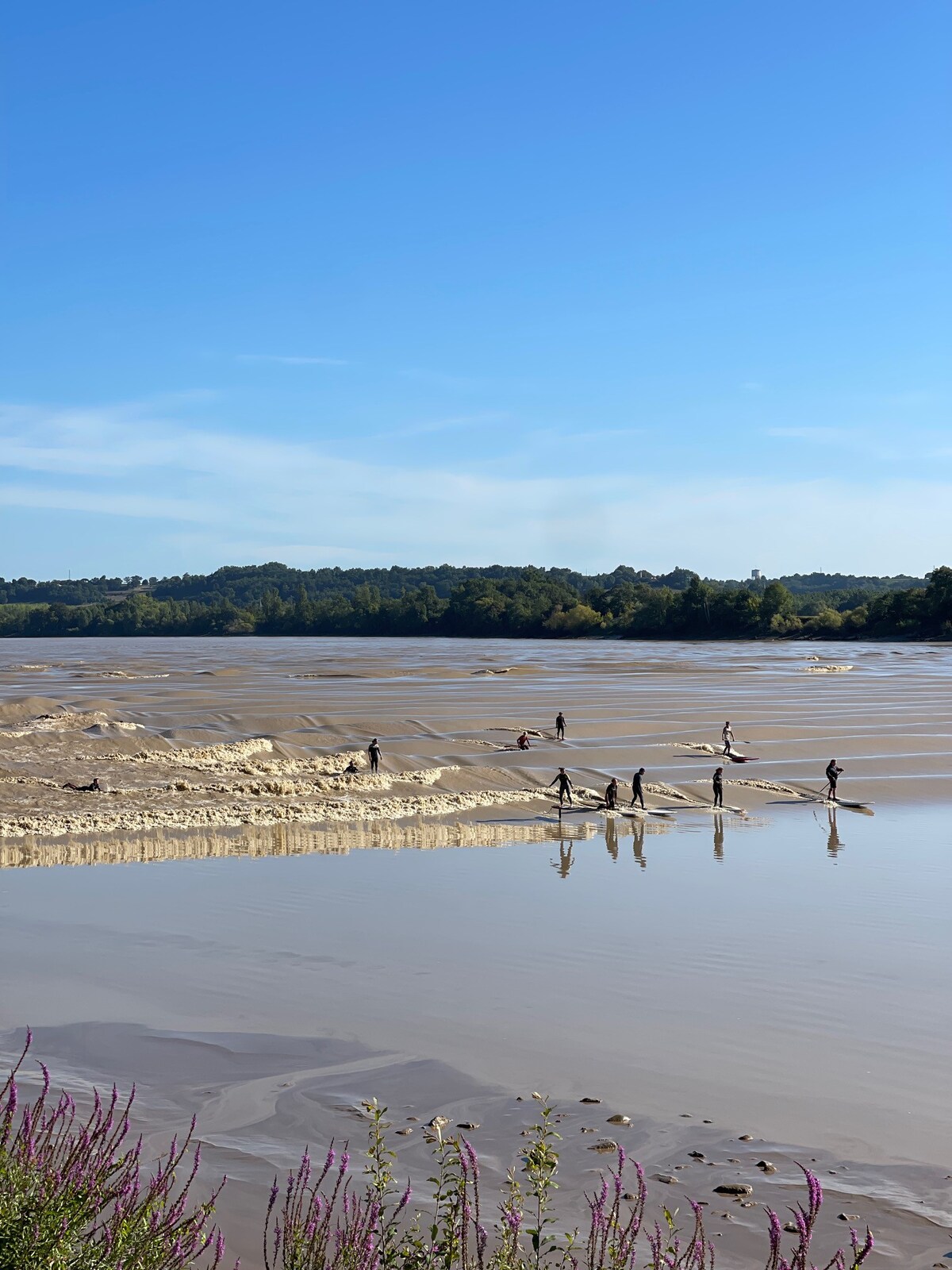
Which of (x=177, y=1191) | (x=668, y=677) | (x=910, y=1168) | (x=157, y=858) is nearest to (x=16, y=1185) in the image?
(x=177, y=1191)

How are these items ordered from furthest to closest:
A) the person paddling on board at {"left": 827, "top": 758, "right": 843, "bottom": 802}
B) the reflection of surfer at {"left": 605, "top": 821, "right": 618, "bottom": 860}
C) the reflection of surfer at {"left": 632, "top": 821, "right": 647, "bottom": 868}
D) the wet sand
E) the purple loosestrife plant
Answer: the person paddling on board at {"left": 827, "top": 758, "right": 843, "bottom": 802} → the reflection of surfer at {"left": 605, "top": 821, "right": 618, "bottom": 860} → the reflection of surfer at {"left": 632, "top": 821, "right": 647, "bottom": 868} → the wet sand → the purple loosestrife plant


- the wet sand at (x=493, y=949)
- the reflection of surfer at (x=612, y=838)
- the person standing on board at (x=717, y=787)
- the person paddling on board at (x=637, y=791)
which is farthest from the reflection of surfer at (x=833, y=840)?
the person paddling on board at (x=637, y=791)

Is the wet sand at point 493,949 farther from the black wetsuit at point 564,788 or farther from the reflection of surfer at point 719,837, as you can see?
the black wetsuit at point 564,788

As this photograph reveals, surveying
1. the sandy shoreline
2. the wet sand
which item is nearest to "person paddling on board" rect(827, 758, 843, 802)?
the wet sand

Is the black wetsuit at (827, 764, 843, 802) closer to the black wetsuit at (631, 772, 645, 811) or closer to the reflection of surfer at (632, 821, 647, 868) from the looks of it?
the black wetsuit at (631, 772, 645, 811)

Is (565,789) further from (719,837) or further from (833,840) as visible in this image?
(833,840)

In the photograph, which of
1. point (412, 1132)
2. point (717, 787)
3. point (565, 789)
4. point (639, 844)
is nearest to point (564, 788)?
point (565, 789)

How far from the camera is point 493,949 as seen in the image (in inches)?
570

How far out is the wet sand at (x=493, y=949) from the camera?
9.24 metres

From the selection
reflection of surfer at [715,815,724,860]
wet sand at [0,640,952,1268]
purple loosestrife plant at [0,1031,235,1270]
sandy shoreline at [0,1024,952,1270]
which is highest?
Answer: purple loosestrife plant at [0,1031,235,1270]

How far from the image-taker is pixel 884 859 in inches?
819

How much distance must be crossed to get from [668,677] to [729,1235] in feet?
225

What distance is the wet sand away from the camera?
9242 mm

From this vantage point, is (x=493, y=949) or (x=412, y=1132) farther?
(x=493, y=949)
